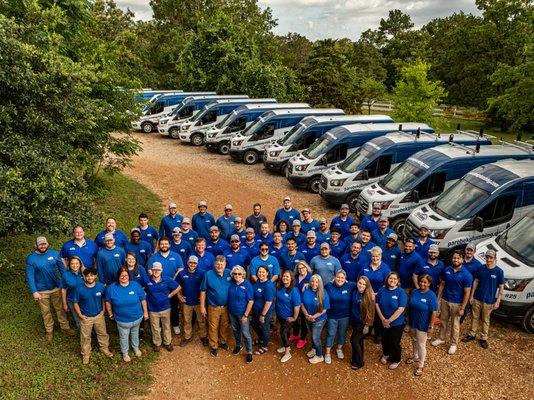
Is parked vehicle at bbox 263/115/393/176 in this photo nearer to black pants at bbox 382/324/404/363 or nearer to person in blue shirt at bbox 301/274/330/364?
person in blue shirt at bbox 301/274/330/364

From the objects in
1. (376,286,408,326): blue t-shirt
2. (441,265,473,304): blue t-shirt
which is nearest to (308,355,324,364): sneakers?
(376,286,408,326): blue t-shirt

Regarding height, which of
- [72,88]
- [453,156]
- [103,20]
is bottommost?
[453,156]

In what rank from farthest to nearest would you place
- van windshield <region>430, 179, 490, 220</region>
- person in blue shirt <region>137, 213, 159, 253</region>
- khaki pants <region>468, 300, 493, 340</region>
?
1. van windshield <region>430, 179, 490, 220</region>
2. person in blue shirt <region>137, 213, 159, 253</region>
3. khaki pants <region>468, 300, 493, 340</region>

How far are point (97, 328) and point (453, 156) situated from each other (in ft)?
34.5

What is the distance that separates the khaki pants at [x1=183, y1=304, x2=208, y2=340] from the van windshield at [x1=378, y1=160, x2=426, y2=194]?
24.2 feet

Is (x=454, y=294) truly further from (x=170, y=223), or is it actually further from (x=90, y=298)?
(x=90, y=298)

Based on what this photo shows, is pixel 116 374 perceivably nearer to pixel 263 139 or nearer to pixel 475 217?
pixel 475 217

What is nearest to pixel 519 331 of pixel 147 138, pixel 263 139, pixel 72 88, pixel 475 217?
pixel 475 217

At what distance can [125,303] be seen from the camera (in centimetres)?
719

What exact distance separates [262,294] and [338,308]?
50.6 inches

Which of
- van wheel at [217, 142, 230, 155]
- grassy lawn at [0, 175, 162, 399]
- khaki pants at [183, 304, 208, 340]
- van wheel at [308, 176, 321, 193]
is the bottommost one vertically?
grassy lawn at [0, 175, 162, 399]

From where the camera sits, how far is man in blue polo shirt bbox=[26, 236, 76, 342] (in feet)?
24.9

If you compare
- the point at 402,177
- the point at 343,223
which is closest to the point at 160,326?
the point at 343,223

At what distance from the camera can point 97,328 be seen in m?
7.48
